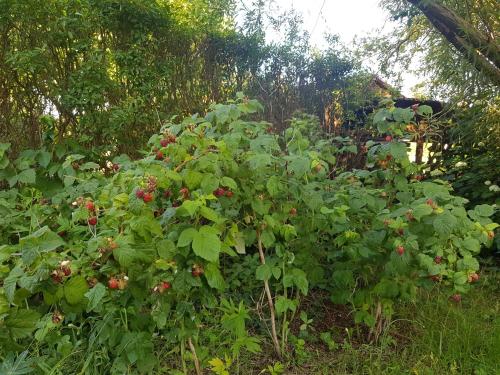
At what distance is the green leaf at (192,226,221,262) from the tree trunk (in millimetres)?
3181

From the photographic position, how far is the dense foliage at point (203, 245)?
4.87 ft

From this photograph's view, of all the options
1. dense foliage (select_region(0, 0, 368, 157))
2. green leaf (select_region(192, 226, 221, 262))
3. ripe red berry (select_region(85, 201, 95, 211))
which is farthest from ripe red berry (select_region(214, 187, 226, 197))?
dense foliage (select_region(0, 0, 368, 157))

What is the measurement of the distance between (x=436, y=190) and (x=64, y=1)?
9.40 feet

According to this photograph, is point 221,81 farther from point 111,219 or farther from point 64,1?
point 111,219

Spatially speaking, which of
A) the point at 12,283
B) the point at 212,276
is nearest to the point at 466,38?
the point at 212,276

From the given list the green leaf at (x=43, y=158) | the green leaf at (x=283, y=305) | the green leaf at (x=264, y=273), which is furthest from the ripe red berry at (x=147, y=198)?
the green leaf at (x=43, y=158)

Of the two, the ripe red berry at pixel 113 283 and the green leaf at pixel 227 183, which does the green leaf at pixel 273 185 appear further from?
the ripe red berry at pixel 113 283

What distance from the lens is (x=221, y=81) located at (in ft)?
15.0

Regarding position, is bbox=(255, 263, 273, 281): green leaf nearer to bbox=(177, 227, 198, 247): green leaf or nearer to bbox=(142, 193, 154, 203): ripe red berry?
bbox=(177, 227, 198, 247): green leaf

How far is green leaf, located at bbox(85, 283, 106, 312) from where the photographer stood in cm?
135

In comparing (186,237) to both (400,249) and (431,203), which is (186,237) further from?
(431,203)

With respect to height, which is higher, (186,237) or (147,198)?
(147,198)

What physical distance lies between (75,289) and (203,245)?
1.44 ft

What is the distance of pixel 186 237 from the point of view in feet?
5.17
